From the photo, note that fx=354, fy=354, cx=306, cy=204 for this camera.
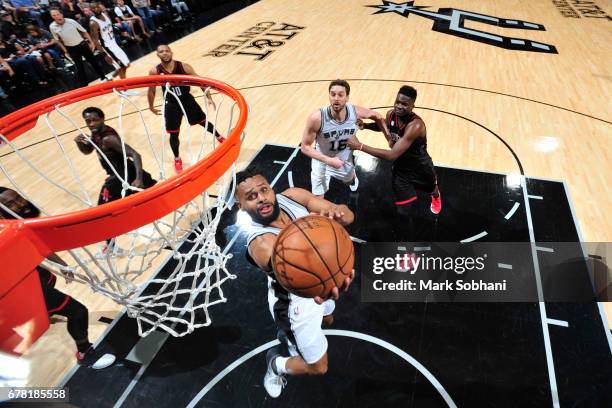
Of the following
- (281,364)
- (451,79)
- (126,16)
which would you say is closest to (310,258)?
(281,364)

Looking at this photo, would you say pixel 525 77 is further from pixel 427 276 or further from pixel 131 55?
pixel 131 55

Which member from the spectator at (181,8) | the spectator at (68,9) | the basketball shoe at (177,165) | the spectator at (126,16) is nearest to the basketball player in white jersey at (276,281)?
the basketball shoe at (177,165)

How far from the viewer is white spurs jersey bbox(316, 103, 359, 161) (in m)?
3.64

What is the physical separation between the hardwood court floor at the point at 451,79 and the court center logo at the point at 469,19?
0.23 metres

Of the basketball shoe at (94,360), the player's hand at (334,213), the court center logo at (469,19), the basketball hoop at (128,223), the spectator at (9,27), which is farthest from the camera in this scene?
the court center logo at (469,19)

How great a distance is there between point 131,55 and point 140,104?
387cm

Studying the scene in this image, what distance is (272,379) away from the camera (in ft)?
8.79

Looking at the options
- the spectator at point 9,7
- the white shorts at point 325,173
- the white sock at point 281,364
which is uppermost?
the spectator at point 9,7

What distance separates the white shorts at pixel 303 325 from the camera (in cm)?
234

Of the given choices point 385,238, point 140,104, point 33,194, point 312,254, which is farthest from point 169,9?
point 312,254

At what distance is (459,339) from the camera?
2.99 m

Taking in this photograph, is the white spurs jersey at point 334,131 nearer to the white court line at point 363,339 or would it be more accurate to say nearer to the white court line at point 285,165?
the white court line at point 285,165

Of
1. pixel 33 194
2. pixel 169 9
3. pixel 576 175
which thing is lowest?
pixel 576 175

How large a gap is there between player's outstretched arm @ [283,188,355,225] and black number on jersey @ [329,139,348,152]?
49.2 inches
